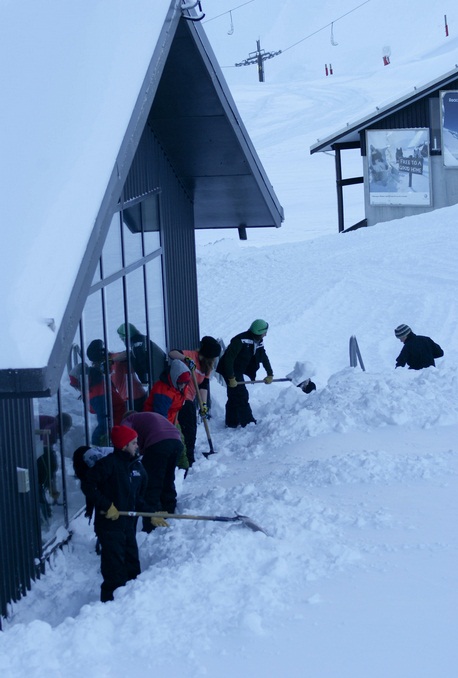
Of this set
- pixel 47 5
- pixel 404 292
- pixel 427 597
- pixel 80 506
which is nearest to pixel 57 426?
pixel 80 506

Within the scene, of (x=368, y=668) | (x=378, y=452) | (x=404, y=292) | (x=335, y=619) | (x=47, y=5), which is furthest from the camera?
(x=404, y=292)

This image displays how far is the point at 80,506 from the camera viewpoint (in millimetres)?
8508

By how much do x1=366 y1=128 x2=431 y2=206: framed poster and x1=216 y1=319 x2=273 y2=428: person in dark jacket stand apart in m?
19.2

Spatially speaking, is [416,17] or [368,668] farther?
[416,17]

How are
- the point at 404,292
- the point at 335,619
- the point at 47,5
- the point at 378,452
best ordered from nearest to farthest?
the point at 335,619, the point at 378,452, the point at 47,5, the point at 404,292

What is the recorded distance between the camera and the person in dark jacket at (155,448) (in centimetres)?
796

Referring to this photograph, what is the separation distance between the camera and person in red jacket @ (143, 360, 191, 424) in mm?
9102

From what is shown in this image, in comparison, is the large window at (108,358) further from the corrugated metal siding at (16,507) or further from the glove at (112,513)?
the glove at (112,513)

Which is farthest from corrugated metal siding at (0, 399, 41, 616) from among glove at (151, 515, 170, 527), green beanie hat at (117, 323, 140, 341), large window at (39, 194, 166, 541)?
green beanie hat at (117, 323, 140, 341)

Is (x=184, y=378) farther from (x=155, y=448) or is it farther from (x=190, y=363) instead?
(x=155, y=448)

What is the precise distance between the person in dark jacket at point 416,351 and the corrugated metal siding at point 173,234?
8.65 feet

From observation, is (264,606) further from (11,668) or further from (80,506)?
(80,506)

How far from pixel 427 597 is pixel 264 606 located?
3.03 feet

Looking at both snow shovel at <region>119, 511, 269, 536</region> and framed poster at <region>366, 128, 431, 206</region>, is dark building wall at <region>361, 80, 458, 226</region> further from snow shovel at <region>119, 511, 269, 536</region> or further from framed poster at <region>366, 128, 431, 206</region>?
snow shovel at <region>119, 511, 269, 536</region>
